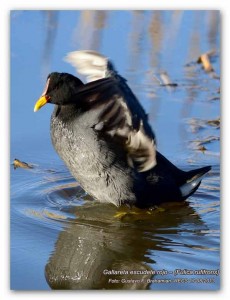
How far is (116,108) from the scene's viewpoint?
632 cm

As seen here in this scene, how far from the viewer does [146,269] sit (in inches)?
256

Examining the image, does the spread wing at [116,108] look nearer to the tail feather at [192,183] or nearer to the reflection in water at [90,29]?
the reflection in water at [90,29]

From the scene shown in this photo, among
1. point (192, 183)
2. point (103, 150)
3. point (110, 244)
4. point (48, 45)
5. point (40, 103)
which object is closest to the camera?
point (110, 244)

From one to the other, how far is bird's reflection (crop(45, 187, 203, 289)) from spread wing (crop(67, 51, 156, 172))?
426 millimetres

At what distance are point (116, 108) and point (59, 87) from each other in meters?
0.89

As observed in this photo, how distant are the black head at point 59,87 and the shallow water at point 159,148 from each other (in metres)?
0.20

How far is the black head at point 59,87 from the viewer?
7074 millimetres

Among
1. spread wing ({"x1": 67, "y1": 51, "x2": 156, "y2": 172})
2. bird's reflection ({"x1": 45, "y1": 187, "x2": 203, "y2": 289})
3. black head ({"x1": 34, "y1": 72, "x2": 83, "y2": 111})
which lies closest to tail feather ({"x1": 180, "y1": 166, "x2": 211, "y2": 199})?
bird's reflection ({"x1": 45, "y1": 187, "x2": 203, "y2": 289})

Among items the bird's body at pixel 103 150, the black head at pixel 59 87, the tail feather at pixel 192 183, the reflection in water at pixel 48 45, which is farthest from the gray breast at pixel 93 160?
the reflection in water at pixel 48 45

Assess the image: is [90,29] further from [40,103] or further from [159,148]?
[159,148]

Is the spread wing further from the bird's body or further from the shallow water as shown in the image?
the shallow water

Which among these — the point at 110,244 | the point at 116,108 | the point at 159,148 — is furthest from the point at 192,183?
the point at 116,108

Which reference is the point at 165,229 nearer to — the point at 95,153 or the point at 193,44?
the point at 95,153

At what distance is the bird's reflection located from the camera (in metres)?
6.40
